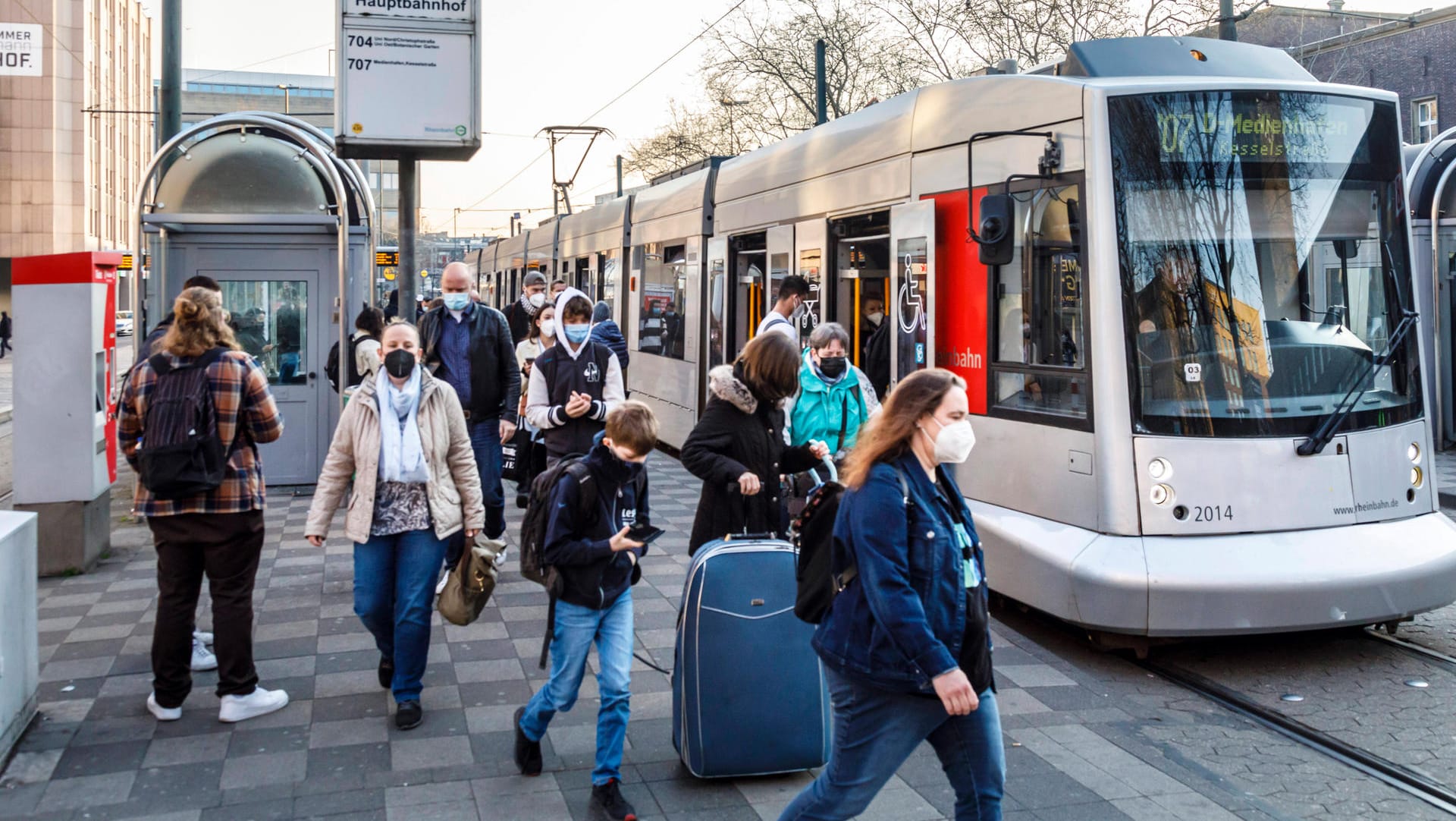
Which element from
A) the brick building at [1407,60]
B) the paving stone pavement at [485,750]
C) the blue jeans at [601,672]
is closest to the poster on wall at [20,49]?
the paving stone pavement at [485,750]

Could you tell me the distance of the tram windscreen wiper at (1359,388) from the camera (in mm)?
6285

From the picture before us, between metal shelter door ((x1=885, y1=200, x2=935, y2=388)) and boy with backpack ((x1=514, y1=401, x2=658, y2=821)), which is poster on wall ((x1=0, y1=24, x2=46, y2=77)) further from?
boy with backpack ((x1=514, y1=401, x2=658, y2=821))

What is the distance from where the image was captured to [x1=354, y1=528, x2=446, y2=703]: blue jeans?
5.24m

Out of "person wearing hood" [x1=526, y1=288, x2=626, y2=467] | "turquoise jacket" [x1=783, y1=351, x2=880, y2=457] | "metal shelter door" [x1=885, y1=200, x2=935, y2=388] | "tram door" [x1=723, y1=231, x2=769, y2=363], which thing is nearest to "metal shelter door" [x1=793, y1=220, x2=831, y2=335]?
"tram door" [x1=723, y1=231, x2=769, y2=363]

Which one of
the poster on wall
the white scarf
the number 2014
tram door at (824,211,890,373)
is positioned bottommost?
the number 2014

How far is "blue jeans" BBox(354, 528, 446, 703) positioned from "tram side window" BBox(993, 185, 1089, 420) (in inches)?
126

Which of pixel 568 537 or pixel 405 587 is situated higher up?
pixel 568 537

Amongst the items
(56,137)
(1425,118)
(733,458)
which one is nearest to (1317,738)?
(733,458)

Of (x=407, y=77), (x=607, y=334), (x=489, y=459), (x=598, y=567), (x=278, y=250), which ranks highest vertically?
(x=407, y=77)

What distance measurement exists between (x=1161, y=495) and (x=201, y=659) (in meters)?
4.54

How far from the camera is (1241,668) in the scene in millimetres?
6449

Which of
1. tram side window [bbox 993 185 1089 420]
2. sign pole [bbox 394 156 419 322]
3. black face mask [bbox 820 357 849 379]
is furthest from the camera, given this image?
sign pole [bbox 394 156 419 322]

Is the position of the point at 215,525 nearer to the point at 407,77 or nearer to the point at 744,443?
the point at 744,443

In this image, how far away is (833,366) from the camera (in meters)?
6.16
